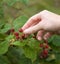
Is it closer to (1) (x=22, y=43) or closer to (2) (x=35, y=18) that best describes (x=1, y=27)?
(2) (x=35, y=18)

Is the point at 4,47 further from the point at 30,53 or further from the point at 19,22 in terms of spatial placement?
the point at 19,22

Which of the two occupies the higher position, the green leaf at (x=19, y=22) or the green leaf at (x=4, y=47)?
the green leaf at (x=19, y=22)

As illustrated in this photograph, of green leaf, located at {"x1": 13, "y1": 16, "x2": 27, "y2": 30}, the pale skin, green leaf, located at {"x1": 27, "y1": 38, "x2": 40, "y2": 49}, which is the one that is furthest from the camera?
green leaf, located at {"x1": 13, "y1": 16, "x2": 27, "y2": 30}

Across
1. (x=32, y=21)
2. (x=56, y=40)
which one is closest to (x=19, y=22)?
(x=32, y=21)

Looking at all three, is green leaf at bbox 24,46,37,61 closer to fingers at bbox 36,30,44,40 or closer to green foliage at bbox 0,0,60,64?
green foliage at bbox 0,0,60,64

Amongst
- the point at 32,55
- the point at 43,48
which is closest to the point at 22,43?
the point at 32,55

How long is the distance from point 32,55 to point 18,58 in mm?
278

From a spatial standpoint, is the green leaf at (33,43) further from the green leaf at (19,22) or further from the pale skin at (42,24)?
the green leaf at (19,22)

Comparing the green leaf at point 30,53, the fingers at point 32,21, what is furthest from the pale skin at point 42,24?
the green leaf at point 30,53

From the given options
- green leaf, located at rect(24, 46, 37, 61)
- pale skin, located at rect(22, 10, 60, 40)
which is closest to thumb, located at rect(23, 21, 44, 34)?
pale skin, located at rect(22, 10, 60, 40)

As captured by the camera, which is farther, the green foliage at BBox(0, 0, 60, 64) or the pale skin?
the pale skin

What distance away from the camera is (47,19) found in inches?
56.9

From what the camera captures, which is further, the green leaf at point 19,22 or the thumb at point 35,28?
the green leaf at point 19,22

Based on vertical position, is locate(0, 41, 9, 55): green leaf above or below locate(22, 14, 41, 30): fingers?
below
